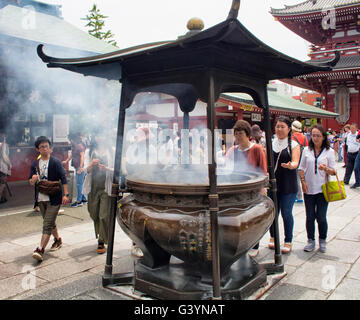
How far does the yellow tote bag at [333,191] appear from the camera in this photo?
386 centimetres

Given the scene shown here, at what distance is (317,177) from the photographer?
4.02m

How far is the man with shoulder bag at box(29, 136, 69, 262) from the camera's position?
3969 millimetres

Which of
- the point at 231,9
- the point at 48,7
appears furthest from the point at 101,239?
the point at 48,7

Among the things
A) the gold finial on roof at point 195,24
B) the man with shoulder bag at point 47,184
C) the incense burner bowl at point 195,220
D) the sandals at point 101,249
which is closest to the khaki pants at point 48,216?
the man with shoulder bag at point 47,184

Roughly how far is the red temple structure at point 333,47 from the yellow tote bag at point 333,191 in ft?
48.4

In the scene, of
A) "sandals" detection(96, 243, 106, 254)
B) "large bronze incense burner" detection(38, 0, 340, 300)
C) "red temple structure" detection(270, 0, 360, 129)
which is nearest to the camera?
"large bronze incense burner" detection(38, 0, 340, 300)

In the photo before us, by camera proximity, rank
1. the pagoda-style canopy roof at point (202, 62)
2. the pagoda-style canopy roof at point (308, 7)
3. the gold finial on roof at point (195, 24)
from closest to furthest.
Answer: the pagoda-style canopy roof at point (202, 62) → the gold finial on roof at point (195, 24) → the pagoda-style canopy roof at point (308, 7)

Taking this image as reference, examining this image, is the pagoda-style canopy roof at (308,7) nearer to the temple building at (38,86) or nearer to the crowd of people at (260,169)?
the temple building at (38,86)

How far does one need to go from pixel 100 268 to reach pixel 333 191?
9.63ft

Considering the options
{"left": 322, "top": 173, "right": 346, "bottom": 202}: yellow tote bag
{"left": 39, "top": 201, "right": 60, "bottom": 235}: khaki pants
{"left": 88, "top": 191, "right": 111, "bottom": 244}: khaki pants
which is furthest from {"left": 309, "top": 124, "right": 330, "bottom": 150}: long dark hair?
{"left": 39, "top": 201, "right": 60, "bottom": 235}: khaki pants

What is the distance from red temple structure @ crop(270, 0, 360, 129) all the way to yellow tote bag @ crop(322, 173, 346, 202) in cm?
1474

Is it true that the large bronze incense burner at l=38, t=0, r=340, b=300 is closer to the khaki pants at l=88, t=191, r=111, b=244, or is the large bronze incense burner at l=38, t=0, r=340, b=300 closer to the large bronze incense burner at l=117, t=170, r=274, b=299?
the large bronze incense burner at l=117, t=170, r=274, b=299

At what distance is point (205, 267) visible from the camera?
274 cm

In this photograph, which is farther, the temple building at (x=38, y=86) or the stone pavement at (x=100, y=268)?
the temple building at (x=38, y=86)
